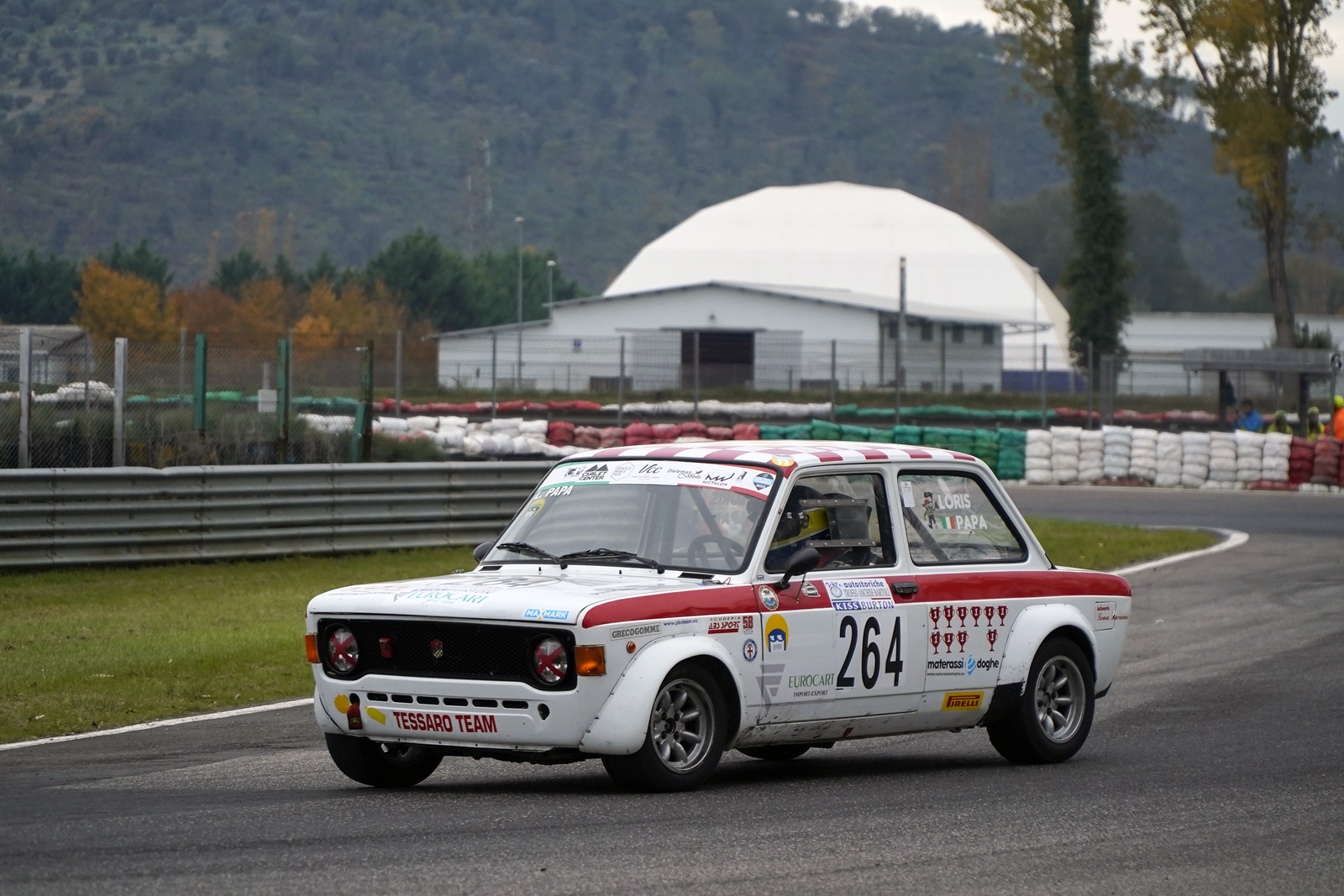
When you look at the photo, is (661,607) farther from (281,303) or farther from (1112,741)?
(281,303)

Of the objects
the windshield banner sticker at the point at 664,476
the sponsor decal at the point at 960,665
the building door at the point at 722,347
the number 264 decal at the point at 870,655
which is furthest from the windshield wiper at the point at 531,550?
the building door at the point at 722,347

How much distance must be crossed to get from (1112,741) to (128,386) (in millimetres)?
13475

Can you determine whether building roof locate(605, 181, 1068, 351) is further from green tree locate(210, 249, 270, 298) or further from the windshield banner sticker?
the windshield banner sticker

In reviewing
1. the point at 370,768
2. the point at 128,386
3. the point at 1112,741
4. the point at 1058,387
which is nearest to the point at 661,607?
the point at 370,768

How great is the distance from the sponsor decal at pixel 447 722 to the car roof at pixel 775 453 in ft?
5.21

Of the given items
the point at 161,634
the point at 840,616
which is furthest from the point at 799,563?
the point at 161,634

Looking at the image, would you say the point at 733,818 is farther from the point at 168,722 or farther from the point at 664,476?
the point at 168,722

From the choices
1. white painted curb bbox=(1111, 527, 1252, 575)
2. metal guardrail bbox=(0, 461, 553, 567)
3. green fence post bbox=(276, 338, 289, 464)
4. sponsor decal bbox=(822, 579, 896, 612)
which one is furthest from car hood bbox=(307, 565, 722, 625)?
green fence post bbox=(276, 338, 289, 464)

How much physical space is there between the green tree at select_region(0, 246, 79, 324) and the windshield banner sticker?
3323 inches

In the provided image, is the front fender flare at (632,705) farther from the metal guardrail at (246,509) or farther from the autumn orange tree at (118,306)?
the autumn orange tree at (118,306)

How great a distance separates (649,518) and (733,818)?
161cm

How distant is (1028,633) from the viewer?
8875mm

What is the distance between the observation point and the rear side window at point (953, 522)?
8672mm

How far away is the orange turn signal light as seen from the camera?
7070 mm
